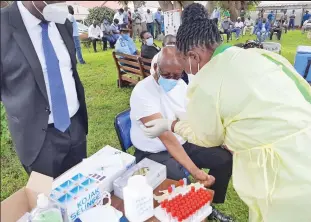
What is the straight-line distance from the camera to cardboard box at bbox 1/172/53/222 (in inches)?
41.1

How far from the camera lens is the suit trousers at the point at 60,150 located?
1417mm

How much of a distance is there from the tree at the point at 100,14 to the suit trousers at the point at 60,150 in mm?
536

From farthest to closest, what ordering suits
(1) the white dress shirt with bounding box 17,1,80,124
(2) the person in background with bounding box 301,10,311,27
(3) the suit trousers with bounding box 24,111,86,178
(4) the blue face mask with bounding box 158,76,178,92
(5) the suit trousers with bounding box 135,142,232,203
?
(2) the person in background with bounding box 301,10,311,27, (5) the suit trousers with bounding box 135,142,232,203, (4) the blue face mask with bounding box 158,76,178,92, (3) the suit trousers with bounding box 24,111,86,178, (1) the white dress shirt with bounding box 17,1,80,124

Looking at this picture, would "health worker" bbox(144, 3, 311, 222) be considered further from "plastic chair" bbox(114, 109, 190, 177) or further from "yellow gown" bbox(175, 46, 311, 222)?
"plastic chair" bbox(114, 109, 190, 177)

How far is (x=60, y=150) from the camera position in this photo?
1504 millimetres

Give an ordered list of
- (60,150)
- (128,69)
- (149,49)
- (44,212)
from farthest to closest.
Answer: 1. (128,69)
2. (149,49)
3. (60,150)
4. (44,212)

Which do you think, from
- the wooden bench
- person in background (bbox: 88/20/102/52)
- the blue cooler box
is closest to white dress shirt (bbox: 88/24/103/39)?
person in background (bbox: 88/20/102/52)

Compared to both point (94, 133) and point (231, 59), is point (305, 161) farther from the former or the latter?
point (94, 133)

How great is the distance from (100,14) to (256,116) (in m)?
0.91

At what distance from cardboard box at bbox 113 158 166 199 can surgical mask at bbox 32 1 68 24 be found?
2.39 feet

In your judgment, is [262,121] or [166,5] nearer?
[262,121]

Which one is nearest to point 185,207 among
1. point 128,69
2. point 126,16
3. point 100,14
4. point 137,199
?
point 137,199

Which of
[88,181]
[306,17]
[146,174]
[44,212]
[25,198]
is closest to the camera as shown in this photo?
[44,212]

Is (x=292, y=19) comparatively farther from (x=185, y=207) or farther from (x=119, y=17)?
(x=185, y=207)
